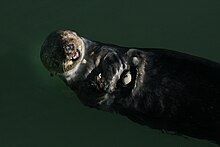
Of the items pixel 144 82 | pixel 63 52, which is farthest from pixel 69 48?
pixel 144 82

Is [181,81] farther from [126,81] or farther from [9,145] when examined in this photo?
[9,145]

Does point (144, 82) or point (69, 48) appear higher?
point (69, 48)

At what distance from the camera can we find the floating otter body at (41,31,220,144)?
6.35 m

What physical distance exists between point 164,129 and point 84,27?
2.52 meters

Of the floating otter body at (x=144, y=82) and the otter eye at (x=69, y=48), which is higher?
A: the otter eye at (x=69, y=48)

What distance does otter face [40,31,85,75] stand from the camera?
6.64 metres

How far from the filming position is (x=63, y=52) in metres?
6.61

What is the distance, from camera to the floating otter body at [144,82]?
20.8 feet

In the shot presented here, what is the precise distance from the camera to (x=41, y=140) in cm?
798

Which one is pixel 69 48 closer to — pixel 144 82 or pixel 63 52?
pixel 63 52

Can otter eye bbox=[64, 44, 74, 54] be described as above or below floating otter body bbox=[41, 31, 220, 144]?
above

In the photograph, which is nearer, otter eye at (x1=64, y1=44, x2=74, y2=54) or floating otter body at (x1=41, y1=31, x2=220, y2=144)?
floating otter body at (x1=41, y1=31, x2=220, y2=144)

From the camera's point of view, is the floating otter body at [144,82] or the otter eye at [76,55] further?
the otter eye at [76,55]

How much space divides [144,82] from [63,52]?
0.91 metres
